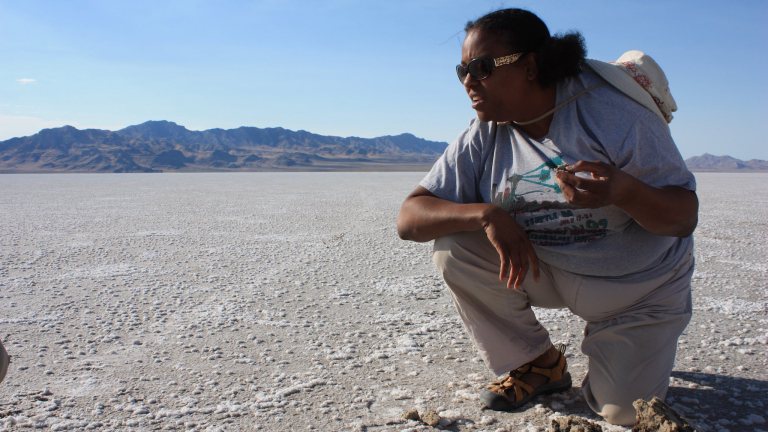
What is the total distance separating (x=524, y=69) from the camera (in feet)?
7.74

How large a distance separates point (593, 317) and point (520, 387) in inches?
15.1

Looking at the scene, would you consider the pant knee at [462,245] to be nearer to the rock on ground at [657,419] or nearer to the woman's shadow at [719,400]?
the rock on ground at [657,419]

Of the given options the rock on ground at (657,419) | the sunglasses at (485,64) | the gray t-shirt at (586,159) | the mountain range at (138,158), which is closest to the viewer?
the rock on ground at (657,419)

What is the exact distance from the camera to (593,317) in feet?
8.04

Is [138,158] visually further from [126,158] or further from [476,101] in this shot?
[476,101]

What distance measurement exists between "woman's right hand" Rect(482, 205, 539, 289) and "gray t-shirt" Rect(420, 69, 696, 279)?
168mm

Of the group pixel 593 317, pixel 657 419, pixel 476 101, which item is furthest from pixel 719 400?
pixel 476 101

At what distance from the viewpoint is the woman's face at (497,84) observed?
2324 millimetres

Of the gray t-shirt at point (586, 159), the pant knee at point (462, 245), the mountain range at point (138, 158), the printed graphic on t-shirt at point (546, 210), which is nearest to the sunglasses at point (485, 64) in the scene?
the gray t-shirt at point (586, 159)

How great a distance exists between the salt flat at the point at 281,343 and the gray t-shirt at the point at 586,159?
0.59 metres

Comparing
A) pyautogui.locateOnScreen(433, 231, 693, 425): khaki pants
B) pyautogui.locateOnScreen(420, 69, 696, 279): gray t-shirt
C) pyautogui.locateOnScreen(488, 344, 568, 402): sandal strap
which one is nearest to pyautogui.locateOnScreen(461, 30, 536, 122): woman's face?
pyautogui.locateOnScreen(420, 69, 696, 279): gray t-shirt

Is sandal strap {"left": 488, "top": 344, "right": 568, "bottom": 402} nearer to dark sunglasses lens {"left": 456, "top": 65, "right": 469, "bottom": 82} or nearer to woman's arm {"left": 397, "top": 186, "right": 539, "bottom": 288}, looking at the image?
woman's arm {"left": 397, "top": 186, "right": 539, "bottom": 288}

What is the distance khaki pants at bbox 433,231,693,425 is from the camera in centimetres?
228

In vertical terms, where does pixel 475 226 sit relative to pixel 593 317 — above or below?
above
